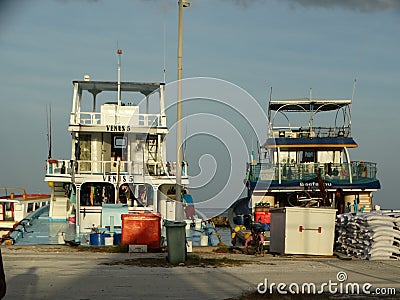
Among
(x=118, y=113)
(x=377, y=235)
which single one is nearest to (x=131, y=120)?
(x=118, y=113)

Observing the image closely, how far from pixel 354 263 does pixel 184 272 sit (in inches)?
198

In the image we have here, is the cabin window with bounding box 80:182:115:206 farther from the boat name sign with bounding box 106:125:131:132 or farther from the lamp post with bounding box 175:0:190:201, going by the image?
the lamp post with bounding box 175:0:190:201

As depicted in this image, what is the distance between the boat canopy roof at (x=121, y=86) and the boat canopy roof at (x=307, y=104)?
344 inches

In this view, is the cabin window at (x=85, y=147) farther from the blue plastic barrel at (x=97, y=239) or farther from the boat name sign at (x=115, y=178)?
the blue plastic barrel at (x=97, y=239)

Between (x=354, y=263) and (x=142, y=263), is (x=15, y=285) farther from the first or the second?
(x=354, y=263)

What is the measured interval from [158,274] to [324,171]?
26.3 meters

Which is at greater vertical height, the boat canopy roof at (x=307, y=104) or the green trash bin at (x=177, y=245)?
the boat canopy roof at (x=307, y=104)

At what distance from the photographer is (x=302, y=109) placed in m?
45.0

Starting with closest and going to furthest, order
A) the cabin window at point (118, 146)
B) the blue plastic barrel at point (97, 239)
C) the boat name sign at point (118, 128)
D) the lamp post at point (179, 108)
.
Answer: the lamp post at point (179, 108), the blue plastic barrel at point (97, 239), the boat name sign at point (118, 128), the cabin window at point (118, 146)

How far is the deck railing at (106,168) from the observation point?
35.2 metres

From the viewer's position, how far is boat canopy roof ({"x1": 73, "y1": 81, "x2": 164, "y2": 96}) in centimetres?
3762

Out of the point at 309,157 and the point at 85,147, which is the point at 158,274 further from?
the point at 309,157

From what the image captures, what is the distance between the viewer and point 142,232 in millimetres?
21344

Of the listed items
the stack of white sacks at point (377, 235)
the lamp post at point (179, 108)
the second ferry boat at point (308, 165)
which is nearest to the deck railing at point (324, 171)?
the second ferry boat at point (308, 165)
